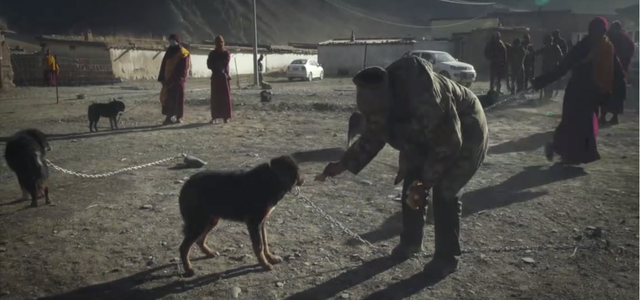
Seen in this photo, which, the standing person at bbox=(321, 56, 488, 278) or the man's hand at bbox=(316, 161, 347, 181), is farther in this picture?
the man's hand at bbox=(316, 161, 347, 181)

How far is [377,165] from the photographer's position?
741 cm

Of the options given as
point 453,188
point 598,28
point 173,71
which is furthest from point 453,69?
point 453,188

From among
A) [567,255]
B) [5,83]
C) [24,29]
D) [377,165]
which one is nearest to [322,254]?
[567,255]

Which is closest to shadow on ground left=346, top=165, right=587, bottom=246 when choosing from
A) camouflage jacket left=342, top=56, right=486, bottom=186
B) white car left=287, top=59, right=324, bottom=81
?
camouflage jacket left=342, top=56, right=486, bottom=186

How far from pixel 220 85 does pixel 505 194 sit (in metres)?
7.05

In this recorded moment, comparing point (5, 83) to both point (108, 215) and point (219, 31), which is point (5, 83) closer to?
point (108, 215)

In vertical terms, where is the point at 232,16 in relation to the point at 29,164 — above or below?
above

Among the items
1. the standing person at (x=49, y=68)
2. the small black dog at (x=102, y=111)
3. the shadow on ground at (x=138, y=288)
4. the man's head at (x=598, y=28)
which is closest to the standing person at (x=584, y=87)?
the man's head at (x=598, y=28)

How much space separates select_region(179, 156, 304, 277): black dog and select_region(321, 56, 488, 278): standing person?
1.21 ft

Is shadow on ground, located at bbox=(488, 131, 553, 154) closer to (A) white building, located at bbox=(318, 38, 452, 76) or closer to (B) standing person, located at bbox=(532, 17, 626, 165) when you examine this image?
(B) standing person, located at bbox=(532, 17, 626, 165)

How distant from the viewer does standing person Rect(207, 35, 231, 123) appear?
1134 cm

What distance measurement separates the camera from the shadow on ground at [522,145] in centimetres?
867

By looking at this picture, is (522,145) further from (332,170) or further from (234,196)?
(234,196)

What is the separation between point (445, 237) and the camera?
379cm
